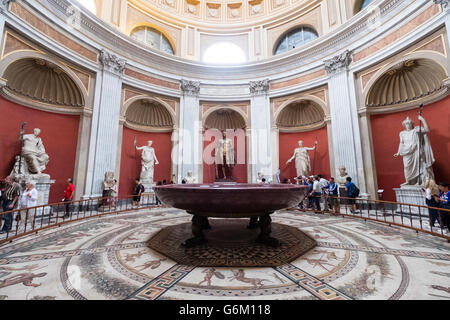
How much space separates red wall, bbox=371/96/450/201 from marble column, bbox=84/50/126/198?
1042 centimetres

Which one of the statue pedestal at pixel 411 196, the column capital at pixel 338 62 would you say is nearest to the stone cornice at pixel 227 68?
the column capital at pixel 338 62

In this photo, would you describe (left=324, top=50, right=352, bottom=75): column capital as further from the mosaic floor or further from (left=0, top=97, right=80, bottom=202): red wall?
(left=0, top=97, right=80, bottom=202): red wall

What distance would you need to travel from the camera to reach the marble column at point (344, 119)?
7.14 m

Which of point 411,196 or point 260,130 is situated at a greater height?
point 260,130

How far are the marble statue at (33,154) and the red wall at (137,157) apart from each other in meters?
2.97

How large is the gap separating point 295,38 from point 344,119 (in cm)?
584

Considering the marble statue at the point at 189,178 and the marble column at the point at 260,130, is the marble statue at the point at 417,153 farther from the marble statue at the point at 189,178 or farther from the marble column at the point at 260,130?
the marble statue at the point at 189,178

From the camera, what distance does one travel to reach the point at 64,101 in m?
7.00

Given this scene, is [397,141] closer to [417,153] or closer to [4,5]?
[417,153]

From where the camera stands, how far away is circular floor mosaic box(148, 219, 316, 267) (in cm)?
210

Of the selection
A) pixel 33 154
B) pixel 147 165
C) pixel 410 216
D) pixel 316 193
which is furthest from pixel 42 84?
pixel 410 216

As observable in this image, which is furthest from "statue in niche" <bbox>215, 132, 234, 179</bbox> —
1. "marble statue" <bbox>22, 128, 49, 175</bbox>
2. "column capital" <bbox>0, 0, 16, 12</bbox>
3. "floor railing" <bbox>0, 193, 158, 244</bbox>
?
"column capital" <bbox>0, 0, 16, 12</bbox>

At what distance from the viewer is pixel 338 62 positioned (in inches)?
310

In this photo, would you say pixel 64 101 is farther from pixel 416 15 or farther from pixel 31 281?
pixel 416 15
